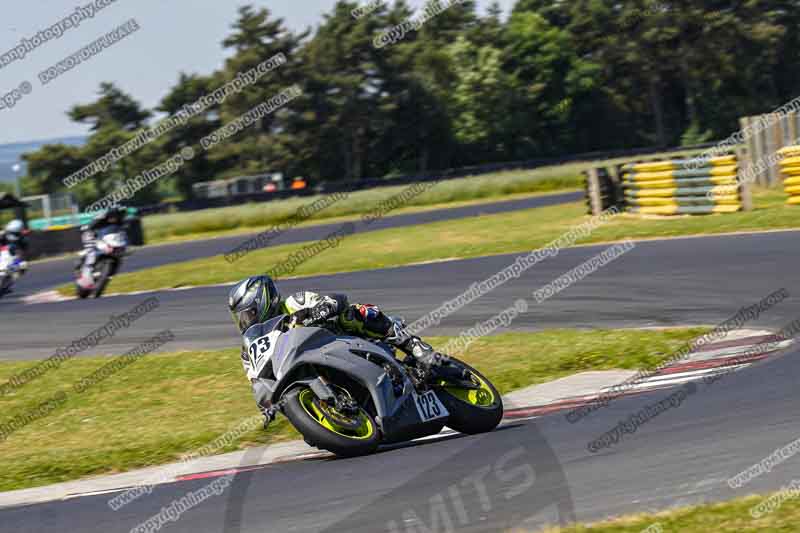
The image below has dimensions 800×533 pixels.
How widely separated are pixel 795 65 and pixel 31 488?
81.7m

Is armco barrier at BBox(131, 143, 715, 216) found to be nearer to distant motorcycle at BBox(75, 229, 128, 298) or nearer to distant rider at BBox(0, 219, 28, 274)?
distant rider at BBox(0, 219, 28, 274)

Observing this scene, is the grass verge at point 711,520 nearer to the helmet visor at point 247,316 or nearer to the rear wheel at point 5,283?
the helmet visor at point 247,316

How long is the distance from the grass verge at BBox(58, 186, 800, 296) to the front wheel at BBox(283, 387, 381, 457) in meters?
13.0

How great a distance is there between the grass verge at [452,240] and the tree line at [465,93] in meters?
37.6

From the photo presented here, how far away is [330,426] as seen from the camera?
7.32 metres

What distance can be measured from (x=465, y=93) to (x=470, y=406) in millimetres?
69491

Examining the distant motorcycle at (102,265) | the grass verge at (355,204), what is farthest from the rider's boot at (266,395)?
the grass verge at (355,204)

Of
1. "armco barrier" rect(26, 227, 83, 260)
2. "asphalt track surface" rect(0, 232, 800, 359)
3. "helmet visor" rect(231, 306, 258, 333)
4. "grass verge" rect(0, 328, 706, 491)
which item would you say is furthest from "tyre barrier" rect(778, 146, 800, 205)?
"armco barrier" rect(26, 227, 83, 260)

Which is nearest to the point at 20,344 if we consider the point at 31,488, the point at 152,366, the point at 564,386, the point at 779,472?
the point at 152,366

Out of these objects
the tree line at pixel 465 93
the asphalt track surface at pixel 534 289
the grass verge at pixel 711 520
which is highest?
the tree line at pixel 465 93

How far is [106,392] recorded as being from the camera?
1253 cm

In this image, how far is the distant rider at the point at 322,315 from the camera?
7.73m

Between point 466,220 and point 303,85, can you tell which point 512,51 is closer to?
point 303,85

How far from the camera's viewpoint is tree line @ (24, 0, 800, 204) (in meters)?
68.8
